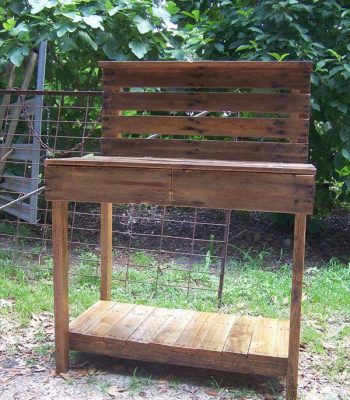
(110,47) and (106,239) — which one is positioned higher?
(110,47)

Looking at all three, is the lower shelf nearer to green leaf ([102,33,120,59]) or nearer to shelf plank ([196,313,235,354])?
shelf plank ([196,313,235,354])

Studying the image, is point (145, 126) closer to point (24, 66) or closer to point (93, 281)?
point (93, 281)

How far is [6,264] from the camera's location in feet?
16.0

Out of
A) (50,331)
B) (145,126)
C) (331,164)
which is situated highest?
(145,126)

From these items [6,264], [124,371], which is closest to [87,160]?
[124,371]

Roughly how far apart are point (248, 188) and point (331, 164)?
11.2 feet

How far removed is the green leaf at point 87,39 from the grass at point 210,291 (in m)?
2.01

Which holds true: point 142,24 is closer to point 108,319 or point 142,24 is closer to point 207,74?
point 207,74

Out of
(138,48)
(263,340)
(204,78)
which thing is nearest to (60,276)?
(263,340)

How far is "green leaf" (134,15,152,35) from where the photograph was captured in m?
4.90

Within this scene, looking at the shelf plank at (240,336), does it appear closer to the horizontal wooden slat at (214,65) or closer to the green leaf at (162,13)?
the horizontal wooden slat at (214,65)

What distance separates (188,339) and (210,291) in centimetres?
149

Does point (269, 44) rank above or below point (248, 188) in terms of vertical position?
above

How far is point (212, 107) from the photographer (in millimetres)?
3314
